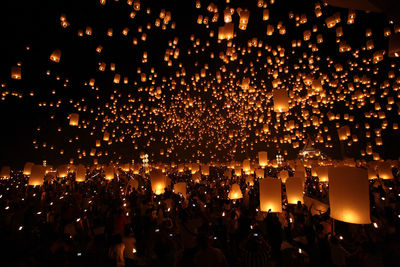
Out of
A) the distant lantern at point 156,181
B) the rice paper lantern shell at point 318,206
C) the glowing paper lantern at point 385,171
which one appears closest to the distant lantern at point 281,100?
the rice paper lantern shell at point 318,206

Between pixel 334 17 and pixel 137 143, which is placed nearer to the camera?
pixel 334 17

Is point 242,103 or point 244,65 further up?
point 244,65

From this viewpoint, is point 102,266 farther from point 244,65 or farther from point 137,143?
point 137,143

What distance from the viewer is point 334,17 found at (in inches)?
277

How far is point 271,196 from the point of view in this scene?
216 inches

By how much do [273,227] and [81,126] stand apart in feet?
76.6

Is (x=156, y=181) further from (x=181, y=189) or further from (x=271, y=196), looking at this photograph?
(x=271, y=196)

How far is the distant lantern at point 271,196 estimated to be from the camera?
5.46 meters

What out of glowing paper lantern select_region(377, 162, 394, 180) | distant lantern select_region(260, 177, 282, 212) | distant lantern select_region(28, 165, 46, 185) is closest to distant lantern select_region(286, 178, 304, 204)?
distant lantern select_region(260, 177, 282, 212)

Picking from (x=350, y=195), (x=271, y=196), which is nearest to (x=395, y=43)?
(x=350, y=195)

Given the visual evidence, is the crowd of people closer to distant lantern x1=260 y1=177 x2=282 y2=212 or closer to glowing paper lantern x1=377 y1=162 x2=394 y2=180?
distant lantern x1=260 y1=177 x2=282 y2=212

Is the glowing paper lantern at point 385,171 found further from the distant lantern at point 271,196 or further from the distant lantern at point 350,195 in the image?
the distant lantern at point 350,195

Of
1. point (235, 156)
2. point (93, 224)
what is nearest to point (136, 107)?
point (235, 156)

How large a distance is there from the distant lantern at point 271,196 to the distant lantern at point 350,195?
202 cm
